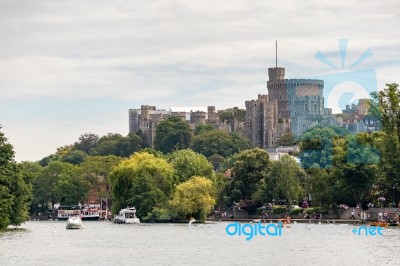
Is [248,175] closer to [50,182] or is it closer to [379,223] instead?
[379,223]

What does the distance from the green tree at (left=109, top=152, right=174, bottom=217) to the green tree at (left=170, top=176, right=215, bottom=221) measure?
13.4 ft

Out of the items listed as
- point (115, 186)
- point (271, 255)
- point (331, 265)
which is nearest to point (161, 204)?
point (115, 186)

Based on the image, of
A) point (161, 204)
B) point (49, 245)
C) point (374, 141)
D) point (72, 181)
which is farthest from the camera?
point (72, 181)

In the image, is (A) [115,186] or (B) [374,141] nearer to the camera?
(B) [374,141]

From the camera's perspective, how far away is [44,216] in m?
181

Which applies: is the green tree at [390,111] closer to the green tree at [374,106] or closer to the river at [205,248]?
the green tree at [374,106]

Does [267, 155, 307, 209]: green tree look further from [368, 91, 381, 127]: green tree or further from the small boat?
the small boat

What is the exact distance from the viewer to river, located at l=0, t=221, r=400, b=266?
207ft

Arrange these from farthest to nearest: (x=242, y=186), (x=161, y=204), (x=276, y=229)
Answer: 1. (x=242, y=186)
2. (x=161, y=204)
3. (x=276, y=229)

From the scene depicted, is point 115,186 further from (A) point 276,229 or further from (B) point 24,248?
(B) point 24,248

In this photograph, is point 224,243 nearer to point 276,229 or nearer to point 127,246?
point 127,246

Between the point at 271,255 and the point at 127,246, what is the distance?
1403cm

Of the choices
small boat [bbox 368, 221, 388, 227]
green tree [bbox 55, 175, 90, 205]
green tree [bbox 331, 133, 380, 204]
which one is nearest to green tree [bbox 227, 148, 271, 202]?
green tree [bbox 331, 133, 380, 204]

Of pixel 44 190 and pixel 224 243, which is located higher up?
pixel 44 190
